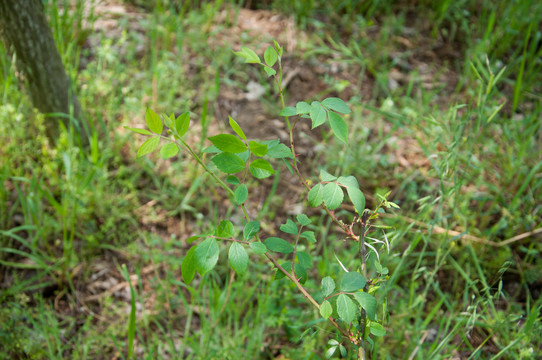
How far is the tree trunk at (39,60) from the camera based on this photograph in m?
1.80

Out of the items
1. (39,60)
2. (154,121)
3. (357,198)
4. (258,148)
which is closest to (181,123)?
(154,121)

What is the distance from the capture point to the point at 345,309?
84cm

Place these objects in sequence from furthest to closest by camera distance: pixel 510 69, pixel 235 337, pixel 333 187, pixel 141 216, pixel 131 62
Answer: pixel 510 69, pixel 131 62, pixel 141 216, pixel 235 337, pixel 333 187

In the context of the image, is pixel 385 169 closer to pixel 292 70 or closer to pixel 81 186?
pixel 292 70

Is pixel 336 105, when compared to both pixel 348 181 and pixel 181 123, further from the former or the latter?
pixel 181 123

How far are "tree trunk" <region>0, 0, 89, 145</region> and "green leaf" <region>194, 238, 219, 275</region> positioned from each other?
1420 mm

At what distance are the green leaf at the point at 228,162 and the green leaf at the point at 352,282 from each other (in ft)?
1.10

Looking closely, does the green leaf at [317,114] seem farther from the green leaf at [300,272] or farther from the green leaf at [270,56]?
the green leaf at [300,272]

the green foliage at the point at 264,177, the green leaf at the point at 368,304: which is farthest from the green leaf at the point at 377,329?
the green leaf at the point at 368,304

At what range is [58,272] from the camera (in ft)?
6.11

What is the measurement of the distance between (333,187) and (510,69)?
2.84m

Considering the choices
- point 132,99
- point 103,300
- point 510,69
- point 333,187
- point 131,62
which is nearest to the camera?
point 333,187

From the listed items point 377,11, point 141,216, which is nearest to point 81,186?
point 141,216

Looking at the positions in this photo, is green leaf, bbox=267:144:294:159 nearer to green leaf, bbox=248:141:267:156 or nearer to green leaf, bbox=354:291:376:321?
green leaf, bbox=248:141:267:156
